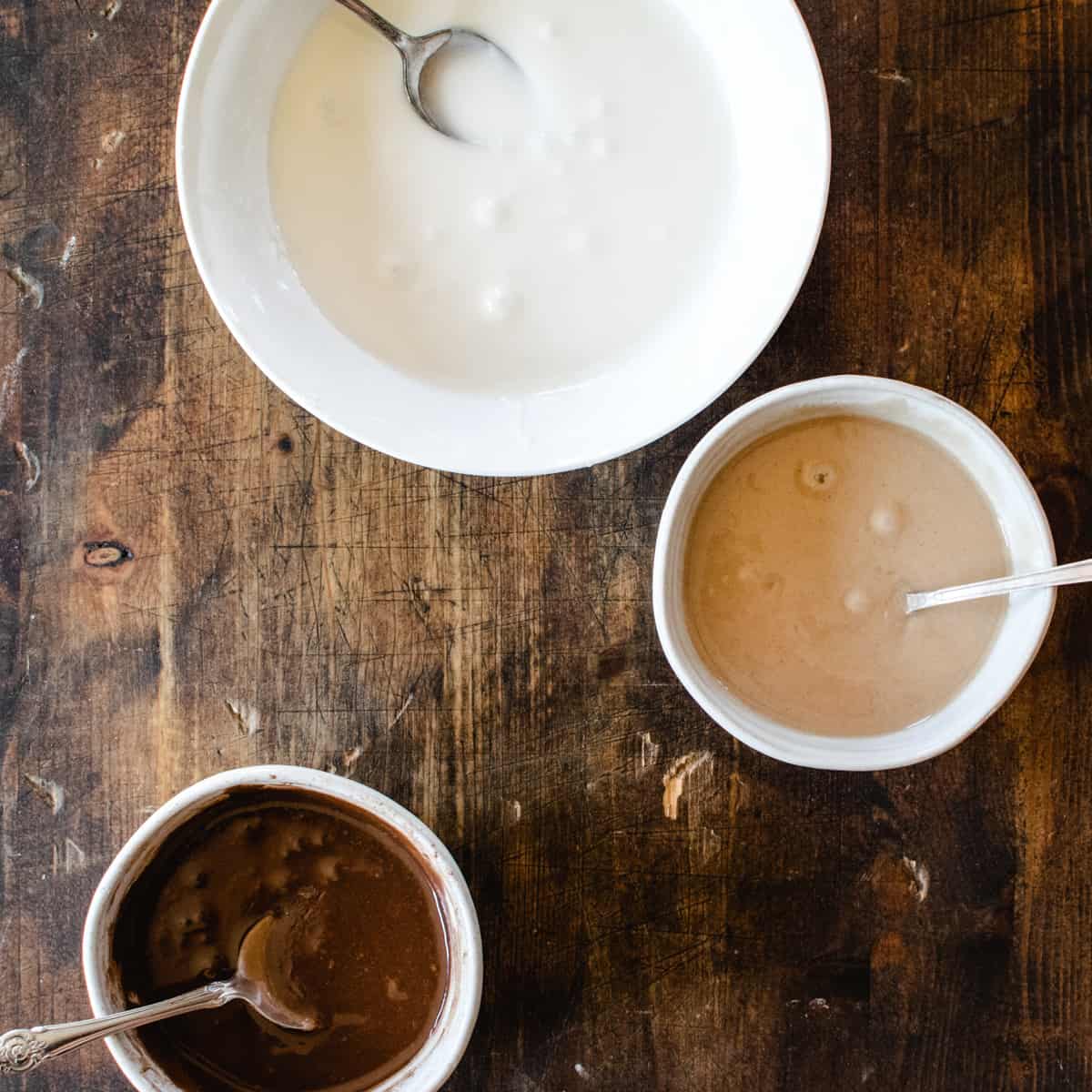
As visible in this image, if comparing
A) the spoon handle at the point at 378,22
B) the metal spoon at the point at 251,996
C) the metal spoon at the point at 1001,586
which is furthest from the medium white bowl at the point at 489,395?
the metal spoon at the point at 251,996

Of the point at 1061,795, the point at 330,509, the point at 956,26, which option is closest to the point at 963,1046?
the point at 1061,795

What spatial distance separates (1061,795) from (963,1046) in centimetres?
24

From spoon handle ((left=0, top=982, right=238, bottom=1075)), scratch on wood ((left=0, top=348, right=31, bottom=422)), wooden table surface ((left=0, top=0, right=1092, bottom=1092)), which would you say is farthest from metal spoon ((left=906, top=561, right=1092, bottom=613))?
scratch on wood ((left=0, top=348, right=31, bottom=422))

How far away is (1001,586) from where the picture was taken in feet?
2.50

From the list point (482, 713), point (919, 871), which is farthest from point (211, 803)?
point (919, 871)

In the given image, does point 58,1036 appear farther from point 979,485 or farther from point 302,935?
point 979,485

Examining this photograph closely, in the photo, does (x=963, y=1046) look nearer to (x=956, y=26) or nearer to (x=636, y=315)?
(x=636, y=315)

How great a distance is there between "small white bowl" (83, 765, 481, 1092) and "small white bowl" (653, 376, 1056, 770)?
0.80 feet

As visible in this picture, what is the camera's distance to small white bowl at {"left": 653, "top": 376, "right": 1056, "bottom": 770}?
77 centimetres

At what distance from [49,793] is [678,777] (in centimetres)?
56

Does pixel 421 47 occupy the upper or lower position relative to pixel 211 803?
upper

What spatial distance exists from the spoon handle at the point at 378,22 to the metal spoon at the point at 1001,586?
1.98 ft

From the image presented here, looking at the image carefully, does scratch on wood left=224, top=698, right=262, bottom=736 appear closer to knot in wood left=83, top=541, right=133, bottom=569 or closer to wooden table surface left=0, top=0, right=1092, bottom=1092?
wooden table surface left=0, top=0, right=1092, bottom=1092

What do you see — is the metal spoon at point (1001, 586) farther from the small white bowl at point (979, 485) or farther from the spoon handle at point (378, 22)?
the spoon handle at point (378, 22)
